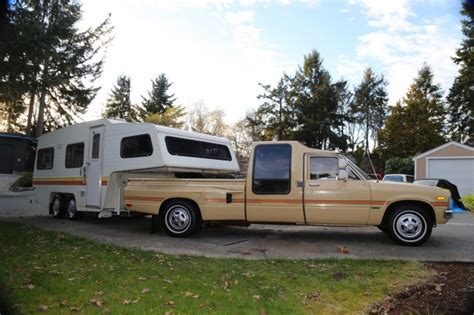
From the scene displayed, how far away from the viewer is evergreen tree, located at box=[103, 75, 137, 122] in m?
57.3

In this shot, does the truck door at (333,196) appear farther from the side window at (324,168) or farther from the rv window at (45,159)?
the rv window at (45,159)

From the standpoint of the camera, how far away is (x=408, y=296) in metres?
5.14

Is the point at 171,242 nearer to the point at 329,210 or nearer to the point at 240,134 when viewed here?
the point at 329,210

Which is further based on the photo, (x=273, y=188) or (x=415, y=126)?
(x=415, y=126)

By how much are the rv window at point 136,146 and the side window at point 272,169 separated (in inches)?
106

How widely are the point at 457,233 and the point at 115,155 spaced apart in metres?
8.78

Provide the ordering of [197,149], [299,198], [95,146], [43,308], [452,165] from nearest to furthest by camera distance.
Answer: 1. [43,308]
2. [299,198]
3. [197,149]
4. [95,146]
5. [452,165]

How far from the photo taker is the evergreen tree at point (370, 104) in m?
52.8

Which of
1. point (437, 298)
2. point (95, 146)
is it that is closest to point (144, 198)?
point (95, 146)

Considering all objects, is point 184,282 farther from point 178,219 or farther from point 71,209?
point 71,209

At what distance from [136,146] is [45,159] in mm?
5283

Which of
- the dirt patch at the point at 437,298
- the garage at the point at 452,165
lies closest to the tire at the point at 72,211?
the dirt patch at the point at 437,298

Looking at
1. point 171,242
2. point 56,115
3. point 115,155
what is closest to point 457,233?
point 171,242

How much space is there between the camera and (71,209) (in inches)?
500
